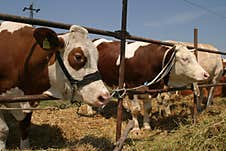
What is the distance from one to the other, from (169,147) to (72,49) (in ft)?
4.92

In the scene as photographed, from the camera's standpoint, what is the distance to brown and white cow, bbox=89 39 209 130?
506cm

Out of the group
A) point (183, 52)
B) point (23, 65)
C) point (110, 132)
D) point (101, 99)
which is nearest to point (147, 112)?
point (110, 132)

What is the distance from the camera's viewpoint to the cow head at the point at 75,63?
2.63 meters

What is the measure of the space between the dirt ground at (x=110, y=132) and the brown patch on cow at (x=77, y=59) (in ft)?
3.26

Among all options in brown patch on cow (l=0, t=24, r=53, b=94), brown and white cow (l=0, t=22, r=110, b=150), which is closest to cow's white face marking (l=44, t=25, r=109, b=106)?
brown and white cow (l=0, t=22, r=110, b=150)

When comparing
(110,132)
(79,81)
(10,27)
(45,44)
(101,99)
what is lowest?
(110,132)

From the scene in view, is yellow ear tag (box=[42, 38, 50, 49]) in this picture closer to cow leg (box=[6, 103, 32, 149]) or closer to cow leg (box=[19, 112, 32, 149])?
cow leg (box=[6, 103, 32, 149])

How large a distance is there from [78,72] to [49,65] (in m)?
0.36

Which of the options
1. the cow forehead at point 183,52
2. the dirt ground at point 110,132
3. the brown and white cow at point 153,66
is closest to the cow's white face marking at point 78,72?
the dirt ground at point 110,132

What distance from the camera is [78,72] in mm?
2725

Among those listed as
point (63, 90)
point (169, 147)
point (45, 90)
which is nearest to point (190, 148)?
point (169, 147)

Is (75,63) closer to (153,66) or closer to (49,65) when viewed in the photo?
(49,65)

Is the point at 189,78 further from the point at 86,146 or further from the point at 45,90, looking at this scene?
the point at 45,90

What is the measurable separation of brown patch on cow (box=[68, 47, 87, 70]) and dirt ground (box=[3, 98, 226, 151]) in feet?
3.26
